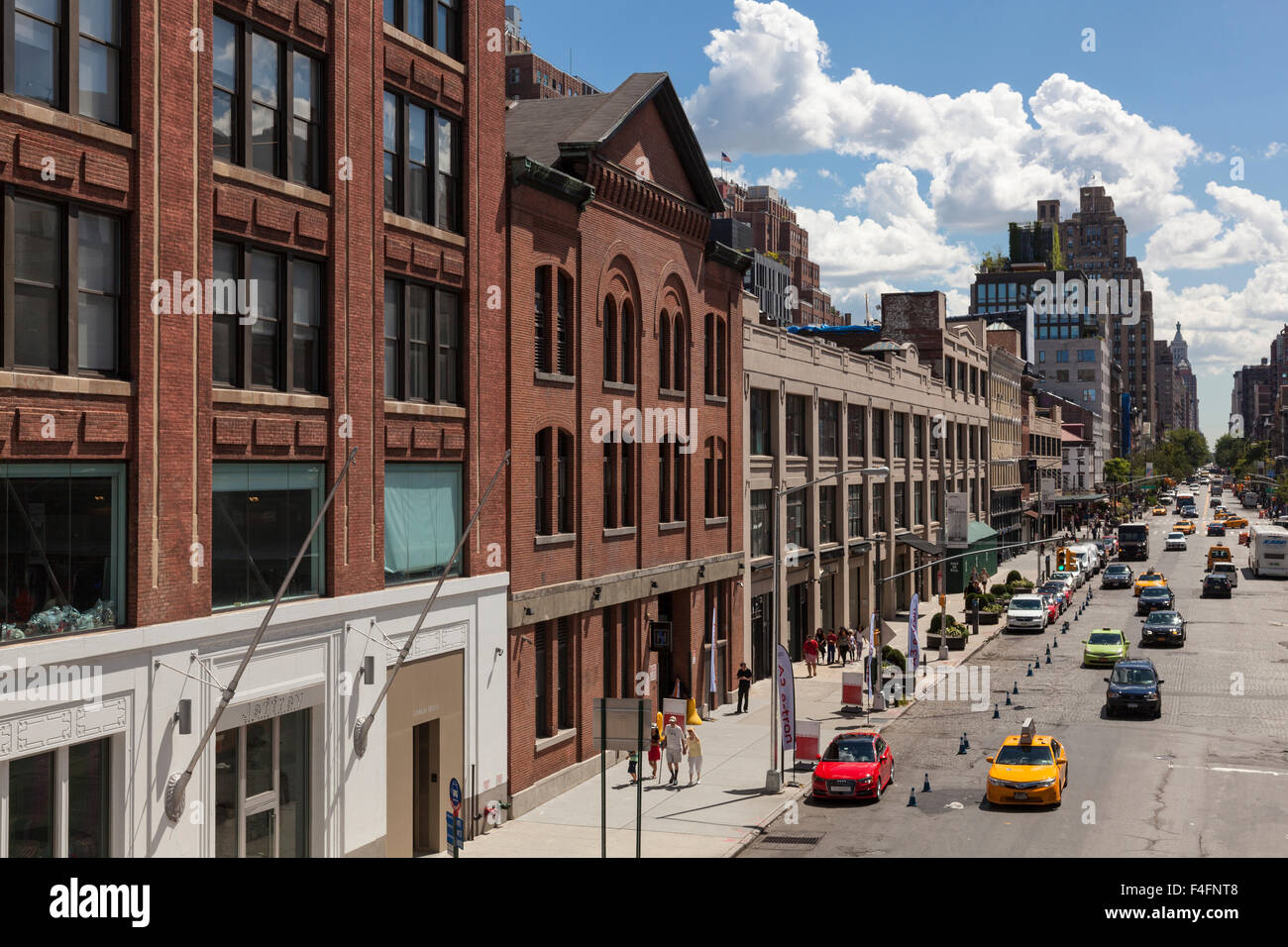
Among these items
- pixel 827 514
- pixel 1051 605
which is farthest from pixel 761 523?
pixel 1051 605

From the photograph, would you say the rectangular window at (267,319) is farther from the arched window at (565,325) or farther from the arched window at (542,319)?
the arched window at (565,325)

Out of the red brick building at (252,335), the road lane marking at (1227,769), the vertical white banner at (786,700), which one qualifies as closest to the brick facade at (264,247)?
the red brick building at (252,335)

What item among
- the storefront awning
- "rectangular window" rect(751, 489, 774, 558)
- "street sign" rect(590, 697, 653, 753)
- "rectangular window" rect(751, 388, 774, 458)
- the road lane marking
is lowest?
the road lane marking

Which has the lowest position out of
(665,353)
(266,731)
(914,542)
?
(266,731)

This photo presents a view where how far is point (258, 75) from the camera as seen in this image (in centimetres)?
2127

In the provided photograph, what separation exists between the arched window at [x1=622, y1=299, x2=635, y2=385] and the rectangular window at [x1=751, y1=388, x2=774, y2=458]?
42.5 feet

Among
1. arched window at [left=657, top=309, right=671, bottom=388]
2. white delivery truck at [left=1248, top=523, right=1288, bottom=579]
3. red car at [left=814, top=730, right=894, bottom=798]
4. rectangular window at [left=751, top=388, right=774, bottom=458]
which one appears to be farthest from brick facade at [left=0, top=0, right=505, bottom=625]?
white delivery truck at [left=1248, top=523, right=1288, bottom=579]

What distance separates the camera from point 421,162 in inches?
1041

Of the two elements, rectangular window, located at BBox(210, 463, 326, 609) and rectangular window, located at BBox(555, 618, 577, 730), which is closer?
rectangular window, located at BBox(210, 463, 326, 609)

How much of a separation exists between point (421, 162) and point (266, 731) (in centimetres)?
1222

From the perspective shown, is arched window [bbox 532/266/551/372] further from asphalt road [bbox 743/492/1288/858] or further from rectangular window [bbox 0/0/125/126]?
rectangular window [bbox 0/0/125/126]

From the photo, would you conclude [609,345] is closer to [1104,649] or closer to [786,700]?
[786,700]

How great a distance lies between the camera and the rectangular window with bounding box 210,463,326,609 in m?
20.4

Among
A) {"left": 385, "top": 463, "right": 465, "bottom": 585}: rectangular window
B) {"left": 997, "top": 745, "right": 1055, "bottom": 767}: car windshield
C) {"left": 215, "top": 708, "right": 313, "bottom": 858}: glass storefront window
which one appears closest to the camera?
{"left": 215, "top": 708, "right": 313, "bottom": 858}: glass storefront window
